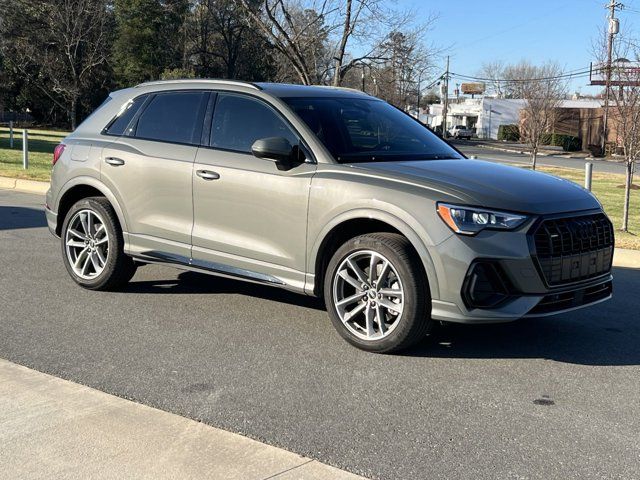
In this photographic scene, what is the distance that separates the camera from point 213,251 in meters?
5.70

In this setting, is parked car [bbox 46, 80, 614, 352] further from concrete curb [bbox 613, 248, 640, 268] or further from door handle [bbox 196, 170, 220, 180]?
concrete curb [bbox 613, 248, 640, 268]

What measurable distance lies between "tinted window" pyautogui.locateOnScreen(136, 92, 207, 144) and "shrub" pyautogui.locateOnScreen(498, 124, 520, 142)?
70.0 metres

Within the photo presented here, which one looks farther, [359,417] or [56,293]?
[56,293]

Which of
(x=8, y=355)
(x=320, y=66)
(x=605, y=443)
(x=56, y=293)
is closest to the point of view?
(x=605, y=443)

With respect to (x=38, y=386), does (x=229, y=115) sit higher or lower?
higher

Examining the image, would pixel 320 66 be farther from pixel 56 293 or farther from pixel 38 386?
pixel 38 386

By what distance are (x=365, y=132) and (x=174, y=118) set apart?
1656mm

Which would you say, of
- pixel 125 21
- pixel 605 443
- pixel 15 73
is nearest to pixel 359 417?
pixel 605 443

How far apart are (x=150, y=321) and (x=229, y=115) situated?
176 cm

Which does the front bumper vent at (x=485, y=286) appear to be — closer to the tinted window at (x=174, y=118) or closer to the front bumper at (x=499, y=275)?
the front bumper at (x=499, y=275)

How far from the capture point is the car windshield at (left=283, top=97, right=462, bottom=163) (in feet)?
17.9

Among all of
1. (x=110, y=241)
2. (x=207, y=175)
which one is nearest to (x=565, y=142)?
(x=110, y=241)

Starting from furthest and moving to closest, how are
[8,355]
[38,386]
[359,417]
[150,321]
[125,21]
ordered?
[125,21] < [150,321] < [8,355] < [38,386] < [359,417]

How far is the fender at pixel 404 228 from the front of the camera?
15.3ft
